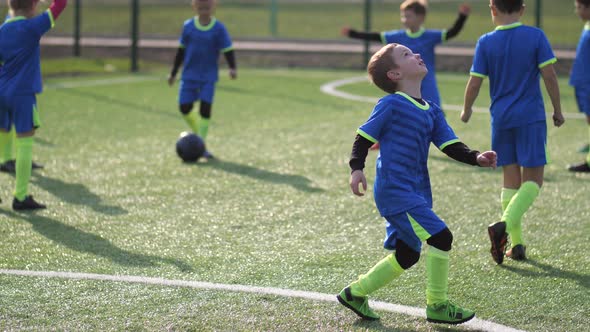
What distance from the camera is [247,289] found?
5375 mm

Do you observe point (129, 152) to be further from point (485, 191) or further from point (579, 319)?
point (579, 319)

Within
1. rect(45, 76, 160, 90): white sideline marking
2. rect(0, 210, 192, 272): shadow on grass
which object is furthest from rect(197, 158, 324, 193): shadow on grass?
rect(45, 76, 160, 90): white sideline marking

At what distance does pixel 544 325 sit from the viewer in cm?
480

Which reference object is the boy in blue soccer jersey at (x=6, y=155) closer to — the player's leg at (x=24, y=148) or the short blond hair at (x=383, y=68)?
the player's leg at (x=24, y=148)

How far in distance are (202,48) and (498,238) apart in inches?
217

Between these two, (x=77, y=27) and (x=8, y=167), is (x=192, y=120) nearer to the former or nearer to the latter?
(x=8, y=167)

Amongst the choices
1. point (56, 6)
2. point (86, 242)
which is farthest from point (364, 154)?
point (56, 6)

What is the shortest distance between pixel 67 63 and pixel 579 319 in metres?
16.0

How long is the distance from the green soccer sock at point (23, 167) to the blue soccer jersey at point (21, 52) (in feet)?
1.33

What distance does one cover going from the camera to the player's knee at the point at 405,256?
486 cm

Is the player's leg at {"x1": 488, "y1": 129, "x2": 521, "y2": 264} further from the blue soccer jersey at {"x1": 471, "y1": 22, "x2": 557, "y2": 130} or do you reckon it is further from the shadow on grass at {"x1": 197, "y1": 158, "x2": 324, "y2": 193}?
the shadow on grass at {"x1": 197, "y1": 158, "x2": 324, "y2": 193}

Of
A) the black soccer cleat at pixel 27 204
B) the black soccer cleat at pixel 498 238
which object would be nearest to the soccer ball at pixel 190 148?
the black soccer cleat at pixel 27 204

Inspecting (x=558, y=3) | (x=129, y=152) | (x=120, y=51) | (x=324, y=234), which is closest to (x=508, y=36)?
(x=324, y=234)

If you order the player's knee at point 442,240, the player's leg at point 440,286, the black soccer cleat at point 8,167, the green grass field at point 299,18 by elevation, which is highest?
the player's knee at point 442,240
